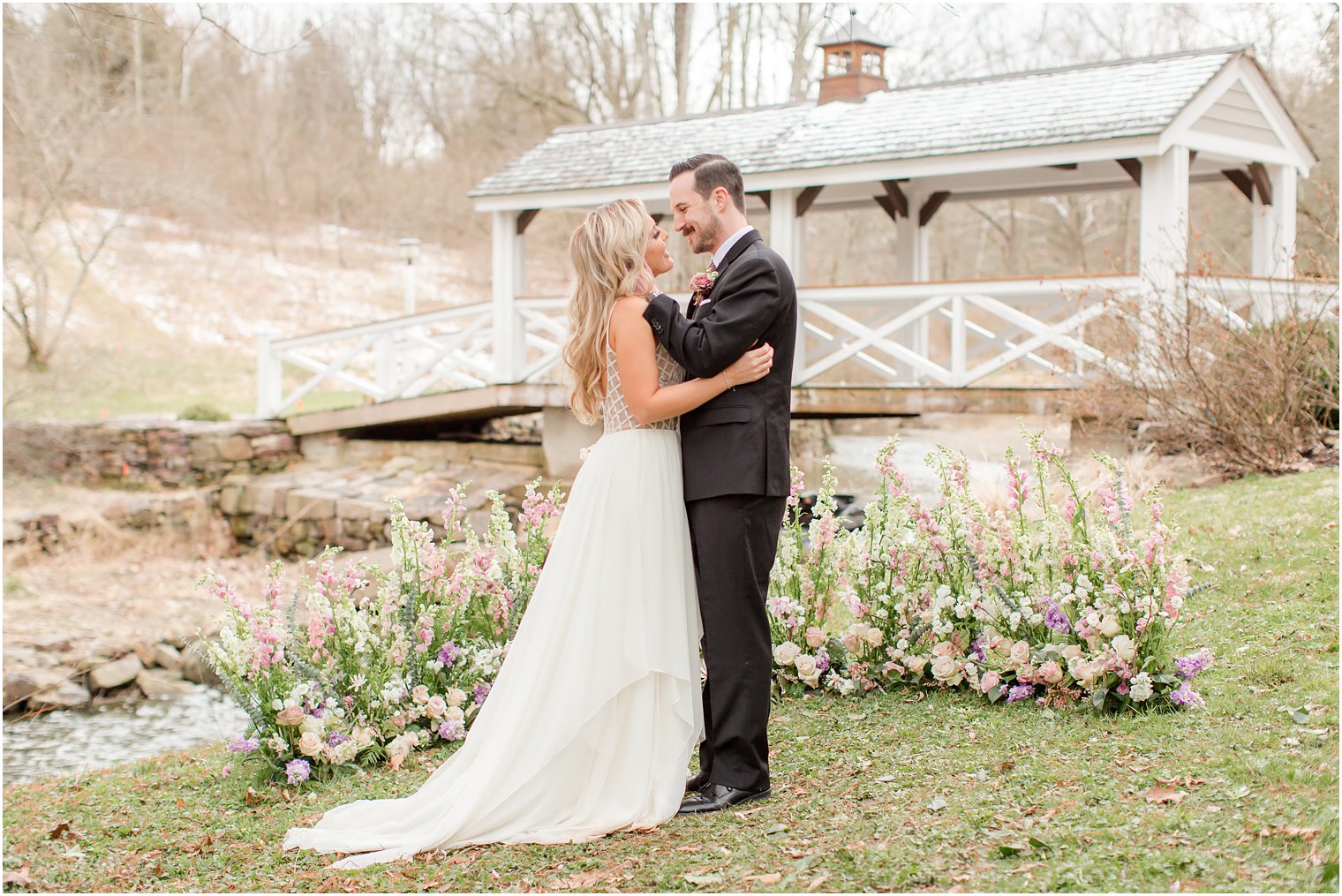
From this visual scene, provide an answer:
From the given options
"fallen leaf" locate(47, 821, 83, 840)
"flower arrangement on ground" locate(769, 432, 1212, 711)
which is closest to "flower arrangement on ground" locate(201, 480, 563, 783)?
"fallen leaf" locate(47, 821, 83, 840)

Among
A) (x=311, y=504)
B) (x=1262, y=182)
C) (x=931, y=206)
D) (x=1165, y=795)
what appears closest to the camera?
(x=1165, y=795)

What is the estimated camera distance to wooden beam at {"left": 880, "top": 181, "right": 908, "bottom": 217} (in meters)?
13.6


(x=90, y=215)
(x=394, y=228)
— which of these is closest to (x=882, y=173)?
(x=90, y=215)

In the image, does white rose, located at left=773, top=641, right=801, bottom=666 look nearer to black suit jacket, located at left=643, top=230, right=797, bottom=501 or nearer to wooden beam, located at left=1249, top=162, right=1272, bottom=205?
black suit jacket, located at left=643, top=230, right=797, bottom=501

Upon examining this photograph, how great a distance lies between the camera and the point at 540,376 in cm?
1631

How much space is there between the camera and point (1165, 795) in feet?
12.2

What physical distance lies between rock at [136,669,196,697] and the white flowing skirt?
6.39 meters

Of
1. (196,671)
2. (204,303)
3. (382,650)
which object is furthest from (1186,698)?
(204,303)

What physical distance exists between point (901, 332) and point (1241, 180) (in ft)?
14.8

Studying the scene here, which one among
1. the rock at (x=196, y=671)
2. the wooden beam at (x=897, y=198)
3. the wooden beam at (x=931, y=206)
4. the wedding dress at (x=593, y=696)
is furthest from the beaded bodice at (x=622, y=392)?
the wooden beam at (x=931, y=206)

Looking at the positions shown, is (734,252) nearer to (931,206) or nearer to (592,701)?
(592,701)

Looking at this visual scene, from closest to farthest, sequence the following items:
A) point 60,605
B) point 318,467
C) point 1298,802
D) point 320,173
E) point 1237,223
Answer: point 1298,802, point 60,605, point 318,467, point 1237,223, point 320,173

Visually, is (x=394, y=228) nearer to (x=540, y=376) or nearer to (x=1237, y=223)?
(x=540, y=376)

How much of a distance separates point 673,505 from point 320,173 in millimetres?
28870
